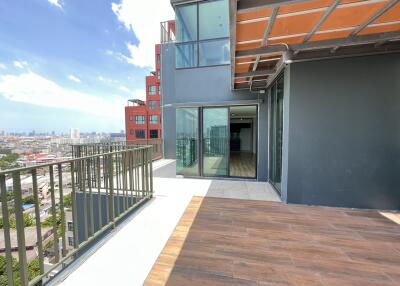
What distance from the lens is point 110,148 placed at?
4.48 meters

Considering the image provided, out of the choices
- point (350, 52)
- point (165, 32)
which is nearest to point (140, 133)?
point (165, 32)

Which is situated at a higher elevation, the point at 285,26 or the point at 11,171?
the point at 285,26

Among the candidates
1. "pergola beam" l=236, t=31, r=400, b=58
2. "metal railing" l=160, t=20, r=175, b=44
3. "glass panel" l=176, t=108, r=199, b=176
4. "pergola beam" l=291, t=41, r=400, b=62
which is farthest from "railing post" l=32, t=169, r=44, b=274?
"metal railing" l=160, t=20, r=175, b=44

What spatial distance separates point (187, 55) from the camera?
17.0ft

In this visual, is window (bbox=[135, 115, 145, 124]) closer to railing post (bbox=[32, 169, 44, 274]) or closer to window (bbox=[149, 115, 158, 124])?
window (bbox=[149, 115, 158, 124])

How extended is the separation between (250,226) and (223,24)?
4996 millimetres

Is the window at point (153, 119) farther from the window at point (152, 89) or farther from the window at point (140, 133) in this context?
the window at point (152, 89)

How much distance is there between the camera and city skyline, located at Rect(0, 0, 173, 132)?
324 inches

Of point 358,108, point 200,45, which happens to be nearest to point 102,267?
point 358,108

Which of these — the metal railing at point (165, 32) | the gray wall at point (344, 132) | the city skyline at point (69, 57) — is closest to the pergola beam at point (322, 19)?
the gray wall at point (344, 132)

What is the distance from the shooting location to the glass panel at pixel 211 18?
5047 mm

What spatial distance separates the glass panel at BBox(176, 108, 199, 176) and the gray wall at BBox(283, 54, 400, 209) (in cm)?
252

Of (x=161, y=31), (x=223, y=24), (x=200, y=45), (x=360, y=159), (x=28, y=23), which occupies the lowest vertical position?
(x=360, y=159)

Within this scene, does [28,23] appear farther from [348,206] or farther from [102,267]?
Result: [348,206]
